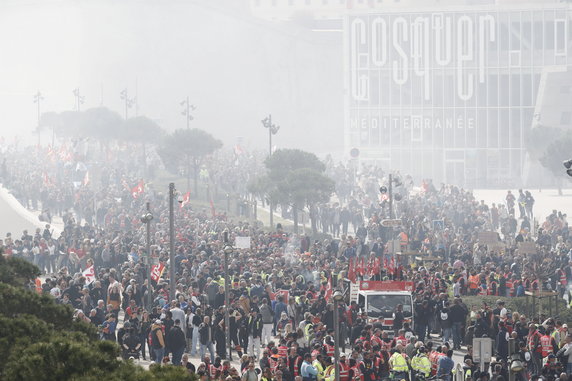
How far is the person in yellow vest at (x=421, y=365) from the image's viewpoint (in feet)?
69.9

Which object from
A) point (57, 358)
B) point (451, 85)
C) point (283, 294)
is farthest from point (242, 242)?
point (451, 85)

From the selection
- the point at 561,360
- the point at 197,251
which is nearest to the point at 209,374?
the point at 561,360

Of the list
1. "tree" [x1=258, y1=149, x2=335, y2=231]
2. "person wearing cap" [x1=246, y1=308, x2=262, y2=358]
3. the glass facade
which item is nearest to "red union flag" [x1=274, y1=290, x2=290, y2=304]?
"person wearing cap" [x1=246, y1=308, x2=262, y2=358]

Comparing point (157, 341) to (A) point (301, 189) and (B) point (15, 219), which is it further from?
(B) point (15, 219)

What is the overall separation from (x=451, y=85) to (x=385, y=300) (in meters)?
69.4

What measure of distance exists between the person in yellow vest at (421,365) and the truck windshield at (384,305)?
205 inches

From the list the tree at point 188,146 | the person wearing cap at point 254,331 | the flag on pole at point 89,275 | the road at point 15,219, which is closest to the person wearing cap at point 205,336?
the person wearing cap at point 254,331

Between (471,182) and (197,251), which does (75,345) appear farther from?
(471,182)

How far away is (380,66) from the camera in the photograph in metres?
97.4

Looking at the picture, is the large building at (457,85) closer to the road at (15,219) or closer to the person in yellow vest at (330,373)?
the road at (15,219)

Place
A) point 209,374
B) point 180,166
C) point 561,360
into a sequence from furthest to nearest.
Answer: point 180,166, point 561,360, point 209,374

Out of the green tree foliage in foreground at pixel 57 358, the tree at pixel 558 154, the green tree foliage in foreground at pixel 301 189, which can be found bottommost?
the green tree foliage in foreground at pixel 57 358

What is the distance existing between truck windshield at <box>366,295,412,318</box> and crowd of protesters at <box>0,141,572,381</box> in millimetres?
286

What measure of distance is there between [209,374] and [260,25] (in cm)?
12757
